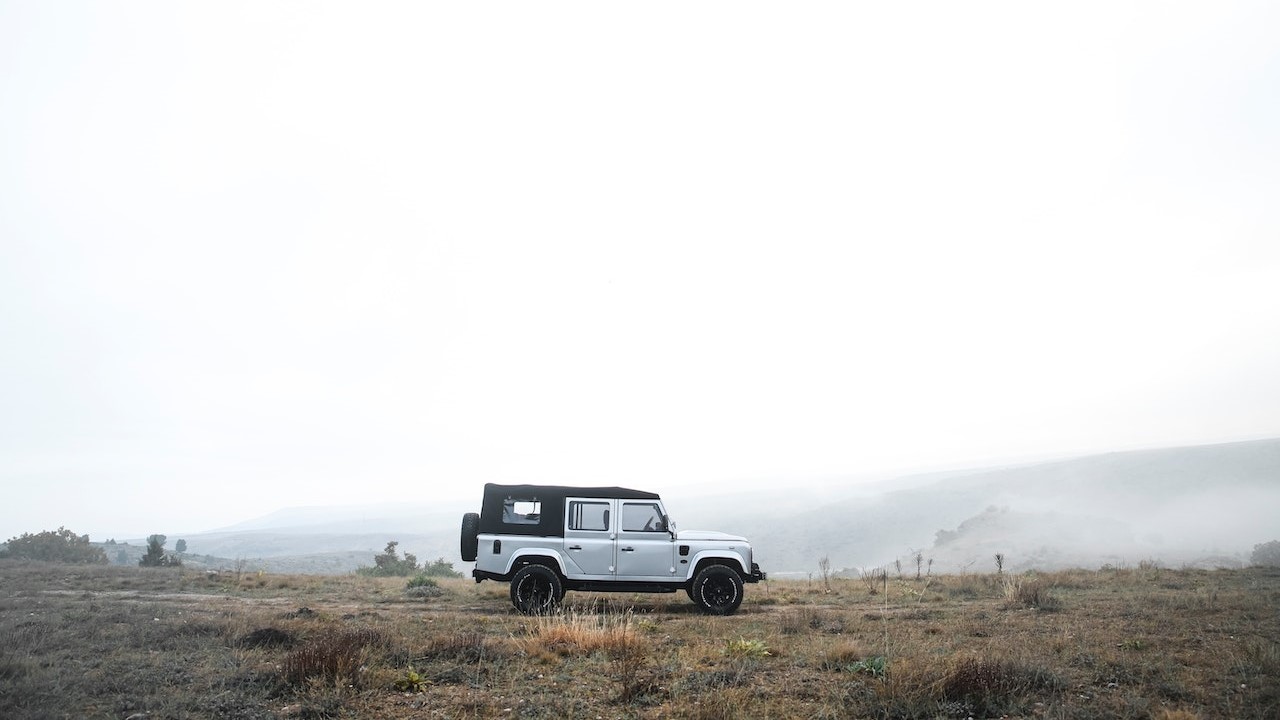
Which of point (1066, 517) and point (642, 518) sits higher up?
point (642, 518)

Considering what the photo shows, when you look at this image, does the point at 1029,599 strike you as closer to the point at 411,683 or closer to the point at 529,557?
the point at 529,557

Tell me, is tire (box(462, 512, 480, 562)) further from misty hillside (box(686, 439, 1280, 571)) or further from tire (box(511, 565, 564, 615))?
misty hillside (box(686, 439, 1280, 571))

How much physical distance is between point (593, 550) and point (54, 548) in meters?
33.0

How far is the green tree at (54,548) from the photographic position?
30734 mm

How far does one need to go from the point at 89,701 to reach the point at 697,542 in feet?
31.4

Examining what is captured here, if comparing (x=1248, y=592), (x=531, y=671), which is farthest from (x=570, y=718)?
Result: (x=1248, y=592)

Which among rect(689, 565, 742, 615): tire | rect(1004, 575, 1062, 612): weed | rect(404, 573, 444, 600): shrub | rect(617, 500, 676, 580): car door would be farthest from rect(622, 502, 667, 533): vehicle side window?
rect(1004, 575, 1062, 612): weed

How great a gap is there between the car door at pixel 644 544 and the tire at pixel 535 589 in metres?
1.31

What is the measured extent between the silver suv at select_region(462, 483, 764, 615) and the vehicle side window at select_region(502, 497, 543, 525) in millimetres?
20

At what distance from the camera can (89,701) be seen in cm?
640

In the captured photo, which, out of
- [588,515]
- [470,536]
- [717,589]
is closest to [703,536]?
[717,589]

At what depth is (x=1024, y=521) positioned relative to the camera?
6225cm

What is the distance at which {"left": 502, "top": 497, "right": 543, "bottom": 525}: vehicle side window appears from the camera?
13477 millimetres

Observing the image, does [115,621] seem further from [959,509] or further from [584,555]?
[959,509]
